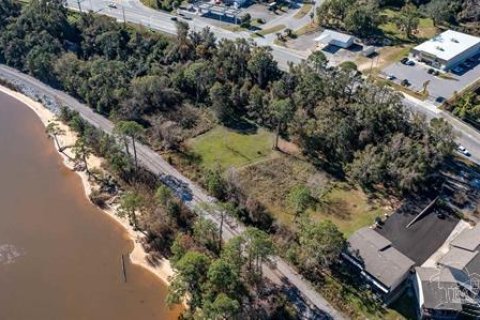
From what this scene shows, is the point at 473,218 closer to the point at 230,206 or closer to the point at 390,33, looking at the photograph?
the point at 230,206

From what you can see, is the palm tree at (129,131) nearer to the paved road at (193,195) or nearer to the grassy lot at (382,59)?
the paved road at (193,195)

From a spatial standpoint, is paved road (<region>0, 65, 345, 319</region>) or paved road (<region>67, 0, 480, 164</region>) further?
paved road (<region>67, 0, 480, 164</region>)

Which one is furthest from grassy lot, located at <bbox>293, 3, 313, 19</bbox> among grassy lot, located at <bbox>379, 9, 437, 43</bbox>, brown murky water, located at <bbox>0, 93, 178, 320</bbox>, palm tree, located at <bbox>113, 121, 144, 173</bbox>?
brown murky water, located at <bbox>0, 93, 178, 320</bbox>

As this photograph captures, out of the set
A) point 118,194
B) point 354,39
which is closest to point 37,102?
point 118,194

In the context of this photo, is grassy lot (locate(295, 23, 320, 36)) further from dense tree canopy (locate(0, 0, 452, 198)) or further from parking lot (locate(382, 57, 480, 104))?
parking lot (locate(382, 57, 480, 104))

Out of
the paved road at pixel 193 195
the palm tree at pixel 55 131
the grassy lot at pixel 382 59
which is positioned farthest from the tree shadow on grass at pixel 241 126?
the palm tree at pixel 55 131

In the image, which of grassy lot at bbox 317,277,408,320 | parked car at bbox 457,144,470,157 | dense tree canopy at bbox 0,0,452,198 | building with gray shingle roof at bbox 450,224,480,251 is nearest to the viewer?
grassy lot at bbox 317,277,408,320

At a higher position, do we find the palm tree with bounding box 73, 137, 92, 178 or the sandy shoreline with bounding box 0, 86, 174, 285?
the palm tree with bounding box 73, 137, 92, 178
